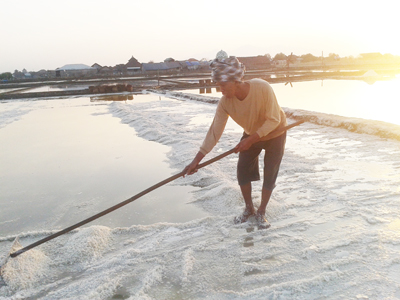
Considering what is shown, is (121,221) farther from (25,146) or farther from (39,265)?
(25,146)

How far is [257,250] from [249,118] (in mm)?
859

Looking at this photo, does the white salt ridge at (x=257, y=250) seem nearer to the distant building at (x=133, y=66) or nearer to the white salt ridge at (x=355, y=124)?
the white salt ridge at (x=355, y=124)

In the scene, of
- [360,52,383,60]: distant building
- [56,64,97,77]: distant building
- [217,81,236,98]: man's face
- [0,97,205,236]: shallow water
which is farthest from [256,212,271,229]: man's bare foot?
[360,52,383,60]: distant building

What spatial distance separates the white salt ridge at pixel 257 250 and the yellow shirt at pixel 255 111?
0.70 m

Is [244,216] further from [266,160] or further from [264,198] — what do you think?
[266,160]

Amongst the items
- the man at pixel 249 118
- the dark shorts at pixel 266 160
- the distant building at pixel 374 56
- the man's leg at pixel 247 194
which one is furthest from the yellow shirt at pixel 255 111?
the distant building at pixel 374 56

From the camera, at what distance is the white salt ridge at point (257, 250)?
1.70 metres

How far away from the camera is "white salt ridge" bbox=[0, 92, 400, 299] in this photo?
1.70 meters

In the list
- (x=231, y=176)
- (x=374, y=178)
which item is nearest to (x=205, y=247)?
(x=231, y=176)

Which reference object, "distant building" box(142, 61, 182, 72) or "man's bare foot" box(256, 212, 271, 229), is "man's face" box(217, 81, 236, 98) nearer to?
"man's bare foot" box(256, 212, 271, 229)

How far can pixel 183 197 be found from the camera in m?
3.08

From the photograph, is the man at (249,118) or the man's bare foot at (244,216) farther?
the man's bare foot at (244,216)

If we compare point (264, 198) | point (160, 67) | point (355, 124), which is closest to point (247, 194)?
point (264, 198)

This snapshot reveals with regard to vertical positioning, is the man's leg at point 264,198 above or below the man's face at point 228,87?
below
